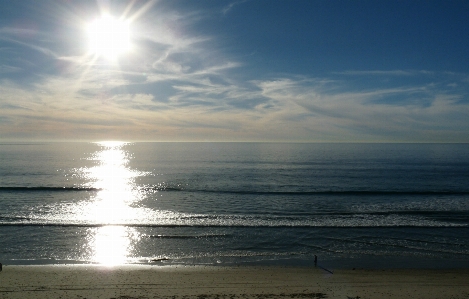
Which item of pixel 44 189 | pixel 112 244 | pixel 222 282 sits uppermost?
pixel 44 189

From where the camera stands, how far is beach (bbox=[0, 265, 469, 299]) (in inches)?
470

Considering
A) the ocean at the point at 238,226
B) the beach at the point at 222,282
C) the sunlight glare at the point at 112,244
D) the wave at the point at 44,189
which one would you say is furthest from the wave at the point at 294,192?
the beach at the point at 222,282

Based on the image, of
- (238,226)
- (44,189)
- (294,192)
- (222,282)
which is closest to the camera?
(222,282)

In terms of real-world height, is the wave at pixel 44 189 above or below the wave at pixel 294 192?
below

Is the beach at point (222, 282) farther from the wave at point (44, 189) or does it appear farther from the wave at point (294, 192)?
the wave at point (44, 189)

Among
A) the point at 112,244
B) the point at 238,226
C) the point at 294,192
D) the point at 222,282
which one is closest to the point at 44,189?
the point at 112,244

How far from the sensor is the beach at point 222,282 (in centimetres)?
1193

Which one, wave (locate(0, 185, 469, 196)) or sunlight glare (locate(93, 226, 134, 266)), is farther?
wave (locate(0, 185, 469, 196))

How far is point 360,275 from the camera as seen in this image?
14.1 metres

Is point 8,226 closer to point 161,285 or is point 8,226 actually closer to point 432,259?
point 161,285

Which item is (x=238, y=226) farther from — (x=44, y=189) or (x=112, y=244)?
(x=44, y=189)

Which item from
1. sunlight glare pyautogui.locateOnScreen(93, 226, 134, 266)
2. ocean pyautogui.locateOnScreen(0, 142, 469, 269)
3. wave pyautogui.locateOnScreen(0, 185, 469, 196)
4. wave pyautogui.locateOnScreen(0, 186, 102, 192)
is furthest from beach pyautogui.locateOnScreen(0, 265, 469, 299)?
wave pyautogui.locateOnScreen(0, 186, 102, 192)

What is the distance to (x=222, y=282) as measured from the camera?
515 inches

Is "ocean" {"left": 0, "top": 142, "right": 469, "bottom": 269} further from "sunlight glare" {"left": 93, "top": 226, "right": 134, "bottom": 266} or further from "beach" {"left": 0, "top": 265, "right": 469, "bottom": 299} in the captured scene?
"beach" {"left": 0, "top": 265, "right": 469, "bottom": 299}
